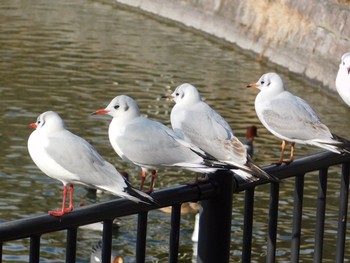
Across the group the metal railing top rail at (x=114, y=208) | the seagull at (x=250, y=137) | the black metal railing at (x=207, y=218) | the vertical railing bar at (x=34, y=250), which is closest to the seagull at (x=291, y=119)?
the black metal railing at (x=207, y=218)

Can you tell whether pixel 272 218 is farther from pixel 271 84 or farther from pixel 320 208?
Answer: pixel 271 84

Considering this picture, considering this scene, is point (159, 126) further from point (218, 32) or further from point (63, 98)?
point (218, 32)

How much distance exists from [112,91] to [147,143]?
15.1 m

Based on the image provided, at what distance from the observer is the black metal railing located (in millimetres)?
3197

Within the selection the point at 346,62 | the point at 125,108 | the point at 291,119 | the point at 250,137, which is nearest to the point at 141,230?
the point at 125,108

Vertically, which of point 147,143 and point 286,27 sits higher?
point 286,27

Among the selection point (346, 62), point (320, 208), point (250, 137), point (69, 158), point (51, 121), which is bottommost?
point (250, 137)

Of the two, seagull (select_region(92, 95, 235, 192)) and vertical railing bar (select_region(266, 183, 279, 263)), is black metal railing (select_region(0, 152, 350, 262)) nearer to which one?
vertical railing bar (select_region(266, 183, 279, 263))

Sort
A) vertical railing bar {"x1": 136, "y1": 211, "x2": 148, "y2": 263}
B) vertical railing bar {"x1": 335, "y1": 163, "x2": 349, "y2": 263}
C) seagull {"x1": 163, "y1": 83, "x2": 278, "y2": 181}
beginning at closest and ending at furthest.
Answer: vertical railing bar {"x1": 136, "y1": 211, "x2": 148, "y2": 263}, vertical railing bar {"x1": 335, "y1": 163, "x2": 349, "y2": 263}, seagull {"x1": 163, "y1": 83, "x2": 278, "y2": 181}

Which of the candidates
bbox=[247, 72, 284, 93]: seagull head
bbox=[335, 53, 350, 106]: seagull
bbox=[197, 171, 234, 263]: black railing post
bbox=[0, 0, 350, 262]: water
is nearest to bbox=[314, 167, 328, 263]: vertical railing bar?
bbox=[197, 171, 234, 263]: black railing post

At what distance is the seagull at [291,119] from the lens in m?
5.29

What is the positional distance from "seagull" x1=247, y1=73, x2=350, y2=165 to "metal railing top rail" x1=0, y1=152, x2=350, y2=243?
865 mm

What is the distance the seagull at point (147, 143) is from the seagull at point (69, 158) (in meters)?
0.25

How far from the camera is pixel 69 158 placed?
409cm
